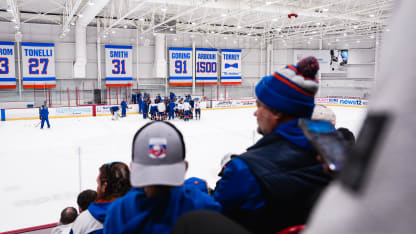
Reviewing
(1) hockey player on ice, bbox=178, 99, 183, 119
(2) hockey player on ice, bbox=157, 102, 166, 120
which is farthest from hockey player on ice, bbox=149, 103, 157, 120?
(1) hockey player on ice, bbox=178, 99, 183, 119

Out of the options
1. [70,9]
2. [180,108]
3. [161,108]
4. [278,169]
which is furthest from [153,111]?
[278,169]

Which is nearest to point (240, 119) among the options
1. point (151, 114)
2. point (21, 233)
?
point (151, 114)

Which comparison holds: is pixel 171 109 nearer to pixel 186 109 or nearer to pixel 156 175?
pixel 186 109

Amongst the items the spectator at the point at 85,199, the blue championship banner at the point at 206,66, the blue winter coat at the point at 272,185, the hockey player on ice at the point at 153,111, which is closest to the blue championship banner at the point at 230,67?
the blue championship banner at the point at 206,66

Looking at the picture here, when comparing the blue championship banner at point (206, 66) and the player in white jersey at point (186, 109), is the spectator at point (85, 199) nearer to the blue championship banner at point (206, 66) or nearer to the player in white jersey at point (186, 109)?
the player in white jersey at point (186, 109)

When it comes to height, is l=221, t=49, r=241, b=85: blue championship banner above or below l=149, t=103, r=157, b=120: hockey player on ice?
above

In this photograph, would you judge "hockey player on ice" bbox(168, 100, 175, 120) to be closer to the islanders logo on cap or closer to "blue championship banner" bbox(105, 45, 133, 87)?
"blue championship banner" bbox(105, 45, 133, 87)

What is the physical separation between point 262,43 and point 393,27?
3183 cm

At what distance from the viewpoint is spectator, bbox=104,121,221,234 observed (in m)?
1.13

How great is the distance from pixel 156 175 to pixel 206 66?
27341 millimetres

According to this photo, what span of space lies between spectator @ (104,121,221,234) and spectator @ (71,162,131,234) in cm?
99

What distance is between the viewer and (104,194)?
2.16 m

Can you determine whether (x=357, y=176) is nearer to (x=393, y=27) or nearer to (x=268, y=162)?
(x=393, y=27)

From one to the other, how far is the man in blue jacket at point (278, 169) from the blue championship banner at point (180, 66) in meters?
25.6
